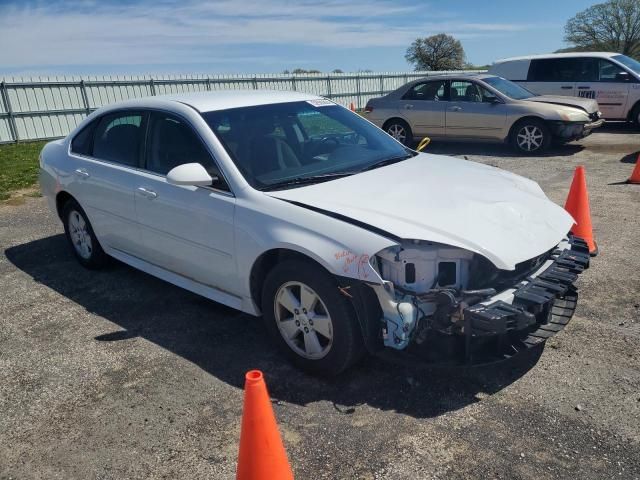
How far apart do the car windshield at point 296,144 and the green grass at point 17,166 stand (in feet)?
23.0

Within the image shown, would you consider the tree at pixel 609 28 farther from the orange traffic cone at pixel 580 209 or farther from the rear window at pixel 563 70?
the orange traffic cone at pixel 580 209

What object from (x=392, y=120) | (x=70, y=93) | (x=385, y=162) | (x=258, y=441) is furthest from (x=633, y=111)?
(x=70, y=93)

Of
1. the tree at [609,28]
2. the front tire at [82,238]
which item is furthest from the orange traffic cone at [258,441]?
the tree at [609,28]

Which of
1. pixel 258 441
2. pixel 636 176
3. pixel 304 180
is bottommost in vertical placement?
pixel 636 176

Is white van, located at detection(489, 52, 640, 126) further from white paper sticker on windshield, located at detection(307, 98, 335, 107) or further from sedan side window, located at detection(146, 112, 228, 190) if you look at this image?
sedan side window, located at detection(146, 112, 228, 190)

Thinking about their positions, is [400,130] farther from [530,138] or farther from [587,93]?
[587,93]

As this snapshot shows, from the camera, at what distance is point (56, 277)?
18.0 ft

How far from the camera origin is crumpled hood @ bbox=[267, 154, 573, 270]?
3.03m

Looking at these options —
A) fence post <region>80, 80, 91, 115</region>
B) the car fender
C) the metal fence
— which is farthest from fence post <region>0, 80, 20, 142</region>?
the car fender

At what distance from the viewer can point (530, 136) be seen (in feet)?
35.6

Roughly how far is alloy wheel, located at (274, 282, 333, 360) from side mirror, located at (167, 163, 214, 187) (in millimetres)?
893

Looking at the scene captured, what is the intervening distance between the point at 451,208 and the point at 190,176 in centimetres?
167

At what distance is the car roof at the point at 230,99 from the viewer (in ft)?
13.8

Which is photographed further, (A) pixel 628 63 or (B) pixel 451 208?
(A) pixel 628 63
